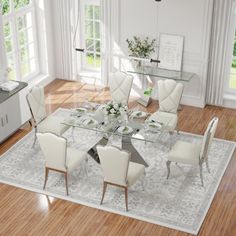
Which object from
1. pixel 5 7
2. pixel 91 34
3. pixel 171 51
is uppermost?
pixel 5 7

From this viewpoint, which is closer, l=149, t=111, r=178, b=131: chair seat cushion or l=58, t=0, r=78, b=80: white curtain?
l=149, t=111, r=178, b=131: chair seat cushion

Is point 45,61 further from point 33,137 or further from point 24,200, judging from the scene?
point 24,200

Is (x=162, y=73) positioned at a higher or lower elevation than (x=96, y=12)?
lower

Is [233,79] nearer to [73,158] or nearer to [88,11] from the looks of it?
[88,11]

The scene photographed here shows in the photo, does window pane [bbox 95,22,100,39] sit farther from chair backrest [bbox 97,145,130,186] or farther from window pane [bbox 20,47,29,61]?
chair backrest [bbox 97,145,130,186]

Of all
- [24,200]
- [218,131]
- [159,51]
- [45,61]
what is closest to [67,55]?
[45,61]

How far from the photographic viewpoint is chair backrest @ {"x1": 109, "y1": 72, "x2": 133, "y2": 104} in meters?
9.60

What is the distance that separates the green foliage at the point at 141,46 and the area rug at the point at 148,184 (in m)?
2.18

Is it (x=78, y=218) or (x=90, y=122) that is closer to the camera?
(x=78, y=218)

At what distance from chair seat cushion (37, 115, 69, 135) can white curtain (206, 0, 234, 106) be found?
349 centimetres

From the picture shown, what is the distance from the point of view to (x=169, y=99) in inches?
363

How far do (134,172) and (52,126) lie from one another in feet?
6.75

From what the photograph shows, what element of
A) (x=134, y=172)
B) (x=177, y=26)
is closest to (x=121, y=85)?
(x=177, y=26)

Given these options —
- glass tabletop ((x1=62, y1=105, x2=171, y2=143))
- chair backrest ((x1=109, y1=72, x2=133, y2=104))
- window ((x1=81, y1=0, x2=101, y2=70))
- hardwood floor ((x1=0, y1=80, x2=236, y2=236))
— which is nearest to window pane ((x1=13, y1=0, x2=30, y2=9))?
window ((x1=81, y1=0, x2=101, y2=70))
